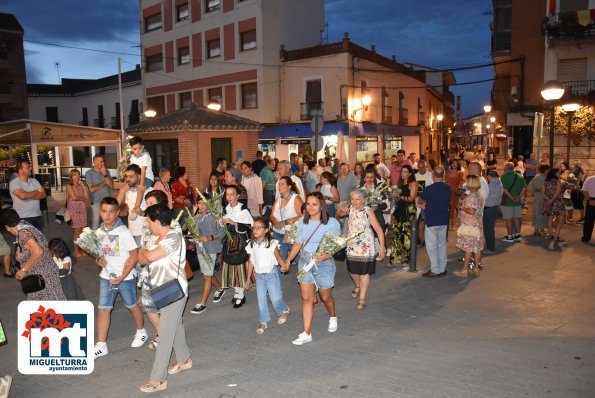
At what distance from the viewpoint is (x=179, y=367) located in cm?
489

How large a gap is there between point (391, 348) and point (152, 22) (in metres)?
33.4

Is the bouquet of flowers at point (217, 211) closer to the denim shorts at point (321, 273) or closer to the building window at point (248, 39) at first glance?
the denim shorts at point (321, 273)

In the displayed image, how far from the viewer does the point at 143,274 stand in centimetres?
472

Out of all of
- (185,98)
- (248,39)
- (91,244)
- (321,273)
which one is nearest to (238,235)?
(321,273)

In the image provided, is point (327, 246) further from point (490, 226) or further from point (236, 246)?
point (490, 226)

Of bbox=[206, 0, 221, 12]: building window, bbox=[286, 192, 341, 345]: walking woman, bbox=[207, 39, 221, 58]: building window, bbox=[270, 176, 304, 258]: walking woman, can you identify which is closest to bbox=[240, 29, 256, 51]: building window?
bbox=[207, 39, 221, 58]: building window

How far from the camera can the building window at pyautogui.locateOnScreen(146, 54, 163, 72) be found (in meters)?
33.4

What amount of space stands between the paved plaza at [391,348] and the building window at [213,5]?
24629mm

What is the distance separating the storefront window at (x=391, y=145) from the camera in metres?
31.1

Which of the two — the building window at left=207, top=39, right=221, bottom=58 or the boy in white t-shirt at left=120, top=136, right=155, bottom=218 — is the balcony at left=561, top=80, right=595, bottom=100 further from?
the boy in white t-shirt at left=120, top=136, right=155, bottom=218

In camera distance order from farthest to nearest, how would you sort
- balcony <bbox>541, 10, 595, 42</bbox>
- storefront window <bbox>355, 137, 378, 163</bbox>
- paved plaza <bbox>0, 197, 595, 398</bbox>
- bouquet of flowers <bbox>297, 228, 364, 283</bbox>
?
storefront window <bbox>355, 137, 378, 163</bbox>
balcony <bbox>541, 10, 595, 42</bbox>
bouquet of flowers <bbox>297, 228, 364, 283</bbox>
paved plaza <bbox>0, 197, 595, 398</bbox>

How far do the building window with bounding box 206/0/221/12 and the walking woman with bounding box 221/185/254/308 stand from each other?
24958mm

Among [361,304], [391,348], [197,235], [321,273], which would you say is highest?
[197,235]

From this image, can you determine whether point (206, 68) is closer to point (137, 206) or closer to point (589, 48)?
point (589, 48)
